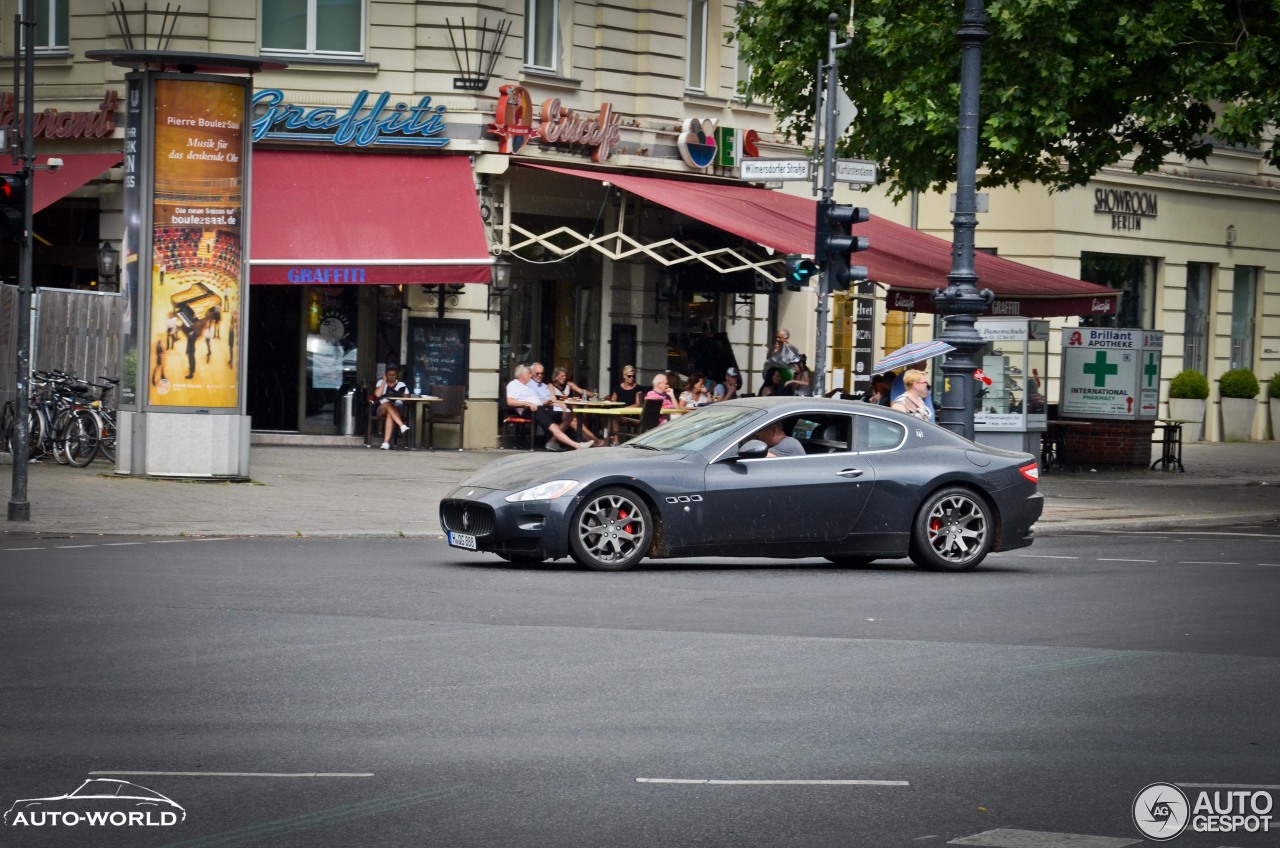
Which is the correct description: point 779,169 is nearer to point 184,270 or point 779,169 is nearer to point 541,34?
point 184,270

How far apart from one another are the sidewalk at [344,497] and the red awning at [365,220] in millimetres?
2440

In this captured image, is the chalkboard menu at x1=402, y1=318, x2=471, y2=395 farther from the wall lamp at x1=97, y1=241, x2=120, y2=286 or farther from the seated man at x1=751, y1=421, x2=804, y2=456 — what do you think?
the seated man at x1=751, y1=421, x2=804, y2=456

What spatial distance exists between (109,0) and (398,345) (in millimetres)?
6148

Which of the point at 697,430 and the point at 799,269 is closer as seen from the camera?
the point at 697,430

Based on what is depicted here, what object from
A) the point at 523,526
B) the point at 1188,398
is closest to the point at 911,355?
the point at 523,526

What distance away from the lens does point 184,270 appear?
20.8 m

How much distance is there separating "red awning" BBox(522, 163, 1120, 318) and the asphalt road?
44.0 feet

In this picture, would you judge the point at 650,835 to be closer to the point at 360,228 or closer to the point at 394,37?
the point at 360,228

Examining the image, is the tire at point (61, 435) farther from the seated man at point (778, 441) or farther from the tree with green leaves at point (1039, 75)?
the seated man at point (778, 441)

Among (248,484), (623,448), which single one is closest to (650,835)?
(623,448)

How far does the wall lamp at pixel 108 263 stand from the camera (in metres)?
27.2

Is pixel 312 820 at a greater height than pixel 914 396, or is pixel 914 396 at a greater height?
pixel 914 396

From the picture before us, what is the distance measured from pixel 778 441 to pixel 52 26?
1720 cm

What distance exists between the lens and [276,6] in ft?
90.4
